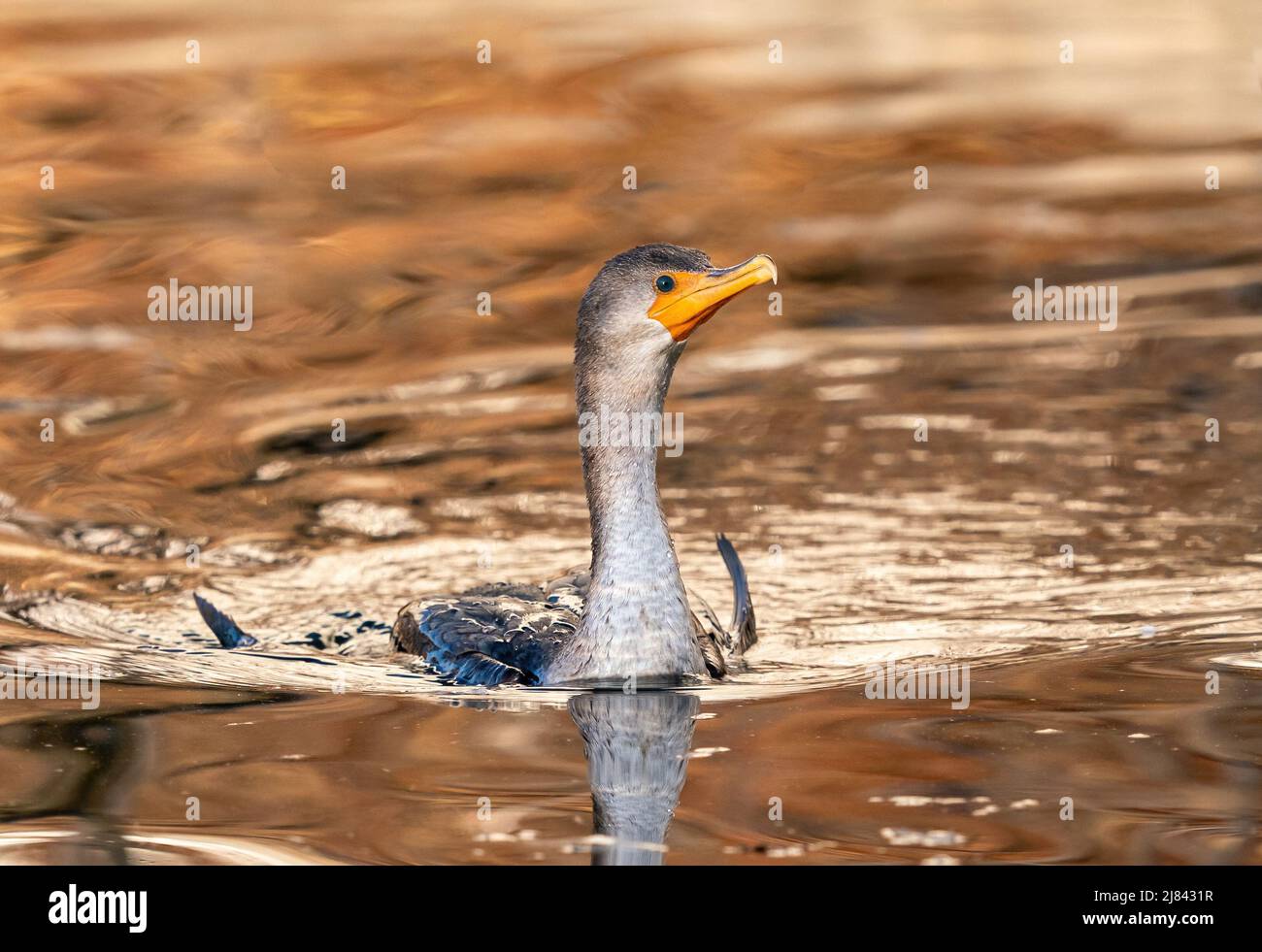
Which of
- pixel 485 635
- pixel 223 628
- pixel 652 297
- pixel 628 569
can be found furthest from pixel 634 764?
pixel 223 628

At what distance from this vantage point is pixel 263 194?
13359mm

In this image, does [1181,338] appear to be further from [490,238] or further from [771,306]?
[490,238]

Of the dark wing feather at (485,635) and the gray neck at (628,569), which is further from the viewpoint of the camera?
the dark wing feather at (485,635)

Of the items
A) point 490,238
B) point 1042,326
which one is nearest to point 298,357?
point 490,238

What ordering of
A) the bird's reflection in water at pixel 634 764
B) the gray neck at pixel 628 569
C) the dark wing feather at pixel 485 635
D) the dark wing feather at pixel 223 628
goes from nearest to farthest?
the bird's reflection in water at pixel 634 764 < the gray neck at pixel 628 569 < the dark wing feather at pixel 485 635 < the dark wing feather at pixel 223 628

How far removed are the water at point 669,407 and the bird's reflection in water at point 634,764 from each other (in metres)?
0.02

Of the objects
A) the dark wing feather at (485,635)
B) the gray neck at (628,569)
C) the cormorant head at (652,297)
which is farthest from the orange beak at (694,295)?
the dark wing feather at (485,635)

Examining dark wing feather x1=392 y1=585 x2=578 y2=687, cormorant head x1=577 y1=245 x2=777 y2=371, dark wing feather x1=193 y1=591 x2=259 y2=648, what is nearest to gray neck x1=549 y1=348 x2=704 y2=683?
cormorant head x1=577 y1=245 x2=777 y2=371

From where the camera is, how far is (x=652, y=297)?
6176mm

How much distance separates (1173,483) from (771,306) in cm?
328

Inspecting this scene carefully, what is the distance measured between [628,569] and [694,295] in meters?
0.88

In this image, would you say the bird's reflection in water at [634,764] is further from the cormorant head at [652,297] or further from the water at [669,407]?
the cormorant head at [652,297]

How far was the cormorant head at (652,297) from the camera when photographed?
20.2ft

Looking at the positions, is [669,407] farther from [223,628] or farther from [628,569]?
[628,569]
